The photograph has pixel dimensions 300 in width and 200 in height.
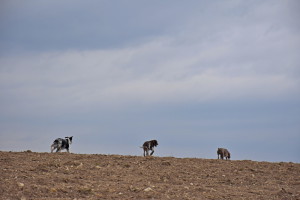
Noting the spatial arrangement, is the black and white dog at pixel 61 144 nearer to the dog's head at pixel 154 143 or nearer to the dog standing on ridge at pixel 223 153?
the dog's head at pixel 154 143

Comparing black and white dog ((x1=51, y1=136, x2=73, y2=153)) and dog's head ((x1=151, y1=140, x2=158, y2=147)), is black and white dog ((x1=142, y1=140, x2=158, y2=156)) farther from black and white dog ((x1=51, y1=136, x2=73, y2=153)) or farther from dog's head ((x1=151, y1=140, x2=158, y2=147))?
black and white dog ((x1=51, y1=136, x2=73, y2=153))

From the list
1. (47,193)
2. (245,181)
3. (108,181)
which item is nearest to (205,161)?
(245,181)

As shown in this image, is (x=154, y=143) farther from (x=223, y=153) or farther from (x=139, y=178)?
(x=139, y=178)

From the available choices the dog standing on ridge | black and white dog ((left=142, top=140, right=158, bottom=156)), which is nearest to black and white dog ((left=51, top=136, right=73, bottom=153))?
black and white dog ((left=142, top=140, right=158, bottom=156))

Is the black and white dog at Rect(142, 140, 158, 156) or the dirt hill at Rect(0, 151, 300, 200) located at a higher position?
the black and white dog at Rect(142, 140, 158, 156)

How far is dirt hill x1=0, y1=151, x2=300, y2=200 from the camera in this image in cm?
1468

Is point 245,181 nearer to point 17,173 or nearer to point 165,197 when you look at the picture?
point 165,197

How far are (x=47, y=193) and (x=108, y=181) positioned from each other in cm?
333

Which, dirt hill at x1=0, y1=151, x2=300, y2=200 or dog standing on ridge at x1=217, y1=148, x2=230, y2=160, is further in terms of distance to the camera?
dog standing on ridge at x1=217, y1=148, x2=230, y2=160

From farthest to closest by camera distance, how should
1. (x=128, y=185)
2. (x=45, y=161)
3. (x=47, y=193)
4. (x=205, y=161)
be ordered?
(x=205, y=161) → (x=45, y=161) → (x=128, y=185) → (x=47, y=193)

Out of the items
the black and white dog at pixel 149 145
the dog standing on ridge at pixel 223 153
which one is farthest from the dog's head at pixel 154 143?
the dog standing on ridge at pixel 223 153

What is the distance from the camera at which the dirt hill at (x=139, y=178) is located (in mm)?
14680

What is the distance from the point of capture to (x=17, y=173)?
1706 cm

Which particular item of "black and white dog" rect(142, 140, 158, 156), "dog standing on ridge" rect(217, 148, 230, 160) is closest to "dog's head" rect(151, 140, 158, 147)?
"black and white dog" rect(142, 140, 158, 156)
